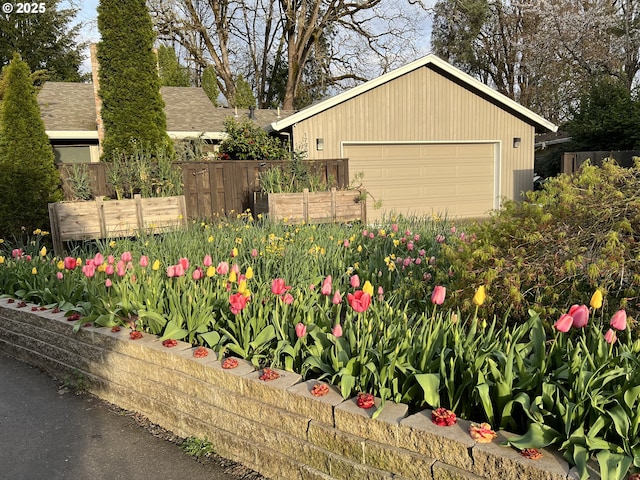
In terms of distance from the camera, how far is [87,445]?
8.96ft

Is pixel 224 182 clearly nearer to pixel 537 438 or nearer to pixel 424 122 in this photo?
pixel 424 122

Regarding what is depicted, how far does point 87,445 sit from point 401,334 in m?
1.78

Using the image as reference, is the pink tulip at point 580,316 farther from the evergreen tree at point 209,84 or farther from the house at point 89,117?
the evergreen tree at point 209,84

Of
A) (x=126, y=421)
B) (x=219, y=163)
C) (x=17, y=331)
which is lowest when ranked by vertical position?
(x=126, y=421)

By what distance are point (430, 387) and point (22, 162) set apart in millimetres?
8545

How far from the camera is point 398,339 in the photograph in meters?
2.38

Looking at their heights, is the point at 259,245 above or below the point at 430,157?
below

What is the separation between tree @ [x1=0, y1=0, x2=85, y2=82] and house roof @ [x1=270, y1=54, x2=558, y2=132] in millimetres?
18775

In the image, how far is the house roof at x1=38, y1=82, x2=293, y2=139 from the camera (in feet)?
41.4

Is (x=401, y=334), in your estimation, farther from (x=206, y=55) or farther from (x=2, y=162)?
(x=206, y=55)

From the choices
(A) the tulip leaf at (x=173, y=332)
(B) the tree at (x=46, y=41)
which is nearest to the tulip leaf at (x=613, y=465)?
(A) the tulip leaf at (x=173, y=332)

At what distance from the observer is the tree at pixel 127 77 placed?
888 cm

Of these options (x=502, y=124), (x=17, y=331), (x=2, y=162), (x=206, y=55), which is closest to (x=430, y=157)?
(x=502, y=124)

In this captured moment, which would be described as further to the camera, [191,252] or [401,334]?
[191,252]
